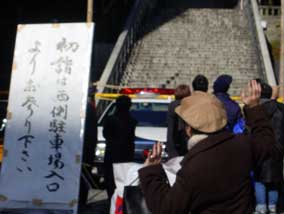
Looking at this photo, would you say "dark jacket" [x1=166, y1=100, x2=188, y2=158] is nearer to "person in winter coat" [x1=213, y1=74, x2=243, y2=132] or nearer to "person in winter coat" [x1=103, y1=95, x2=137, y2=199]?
"person in winter coat" [x1=103, y1=95, x2=137, y2=199]

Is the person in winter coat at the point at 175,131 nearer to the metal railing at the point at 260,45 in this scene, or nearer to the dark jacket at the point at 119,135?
the dark jacket at the point at 119,135

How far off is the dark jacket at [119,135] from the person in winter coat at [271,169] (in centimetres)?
179

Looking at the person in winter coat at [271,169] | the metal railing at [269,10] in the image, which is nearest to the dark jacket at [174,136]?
the person in winter coat at [271,169]

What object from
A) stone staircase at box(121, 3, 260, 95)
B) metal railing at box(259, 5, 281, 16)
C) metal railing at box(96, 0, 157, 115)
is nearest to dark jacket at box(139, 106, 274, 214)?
metal railing at box(96, 0, 157, 115)

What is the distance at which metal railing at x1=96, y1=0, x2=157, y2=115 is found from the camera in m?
20.9

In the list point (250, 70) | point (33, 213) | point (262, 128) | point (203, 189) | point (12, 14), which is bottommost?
point (33, 213)

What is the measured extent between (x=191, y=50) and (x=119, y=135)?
53.0 ft

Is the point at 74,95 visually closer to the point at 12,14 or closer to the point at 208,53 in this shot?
the point at 208,53

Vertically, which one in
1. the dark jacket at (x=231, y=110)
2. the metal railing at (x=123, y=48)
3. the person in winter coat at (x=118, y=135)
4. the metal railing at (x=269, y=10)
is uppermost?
the metal railing at (x=269, y=10)

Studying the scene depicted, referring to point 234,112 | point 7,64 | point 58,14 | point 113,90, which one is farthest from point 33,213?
point 58,14

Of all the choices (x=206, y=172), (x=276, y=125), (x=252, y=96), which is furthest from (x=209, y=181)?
(x=276, y=125)

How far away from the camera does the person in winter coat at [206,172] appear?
3.55 m

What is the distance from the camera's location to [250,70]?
77.4 feet

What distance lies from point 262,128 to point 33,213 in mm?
3505
